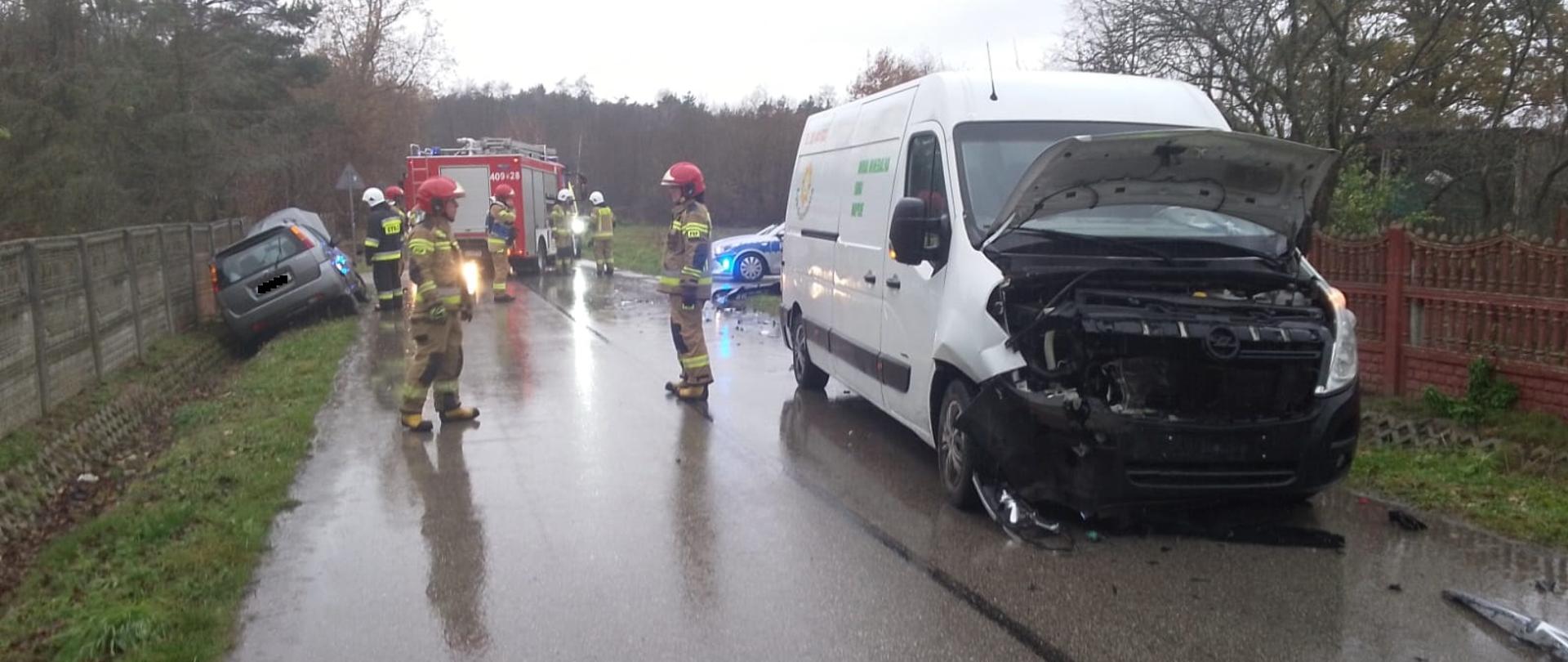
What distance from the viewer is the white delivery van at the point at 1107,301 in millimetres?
5406

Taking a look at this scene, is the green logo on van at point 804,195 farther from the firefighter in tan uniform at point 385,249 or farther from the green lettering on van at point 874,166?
the firefighter in tan uniform at point 385,249

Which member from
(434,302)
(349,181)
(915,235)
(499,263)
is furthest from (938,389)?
(349,181)

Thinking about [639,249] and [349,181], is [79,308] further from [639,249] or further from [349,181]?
[639,249]

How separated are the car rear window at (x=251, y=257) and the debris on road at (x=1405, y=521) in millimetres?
13207

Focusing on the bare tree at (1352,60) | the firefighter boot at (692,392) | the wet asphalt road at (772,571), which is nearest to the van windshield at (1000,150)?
the wet asphalt road at (772,571)

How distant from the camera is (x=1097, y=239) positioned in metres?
5.98

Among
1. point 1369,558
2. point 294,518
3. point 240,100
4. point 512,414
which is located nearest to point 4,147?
point 240,100

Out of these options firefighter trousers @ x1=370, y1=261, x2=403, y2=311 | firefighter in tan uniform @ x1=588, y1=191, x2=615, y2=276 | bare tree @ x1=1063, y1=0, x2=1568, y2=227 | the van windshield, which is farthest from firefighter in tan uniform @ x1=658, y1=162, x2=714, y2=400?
firefighter in tan uniform @ x1=588, y1=191, x2=615, y2=276

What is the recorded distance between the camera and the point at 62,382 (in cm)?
989

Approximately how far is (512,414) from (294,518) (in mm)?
2998

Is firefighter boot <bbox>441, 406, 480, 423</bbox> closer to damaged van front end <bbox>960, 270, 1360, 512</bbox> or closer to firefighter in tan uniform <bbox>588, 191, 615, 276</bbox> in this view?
damaged van front end <bbox>960, 270, 1360, 512</bbox>

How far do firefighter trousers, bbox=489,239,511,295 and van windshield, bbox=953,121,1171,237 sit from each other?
13.0m

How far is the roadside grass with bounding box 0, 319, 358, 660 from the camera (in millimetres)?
4762

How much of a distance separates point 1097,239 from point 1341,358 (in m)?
1.21
